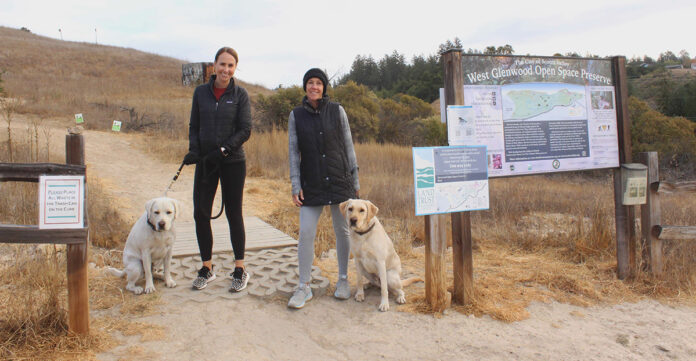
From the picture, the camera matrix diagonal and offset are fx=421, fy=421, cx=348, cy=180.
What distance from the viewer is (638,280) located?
14.2 ft

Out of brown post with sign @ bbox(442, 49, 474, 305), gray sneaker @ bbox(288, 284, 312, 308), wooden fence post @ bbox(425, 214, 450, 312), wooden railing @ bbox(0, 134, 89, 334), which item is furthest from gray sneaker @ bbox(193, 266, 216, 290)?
brown post with sign @ bbox(442, 49, 474, 305)

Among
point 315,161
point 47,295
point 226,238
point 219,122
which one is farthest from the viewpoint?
point 226,238

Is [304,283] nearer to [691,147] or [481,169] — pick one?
[481,169]

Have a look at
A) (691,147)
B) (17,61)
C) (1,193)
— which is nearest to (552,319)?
(1,193)

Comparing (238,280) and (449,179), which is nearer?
(449,179)

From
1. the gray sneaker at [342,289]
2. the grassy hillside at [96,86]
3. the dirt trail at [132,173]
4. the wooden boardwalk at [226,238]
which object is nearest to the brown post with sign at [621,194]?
the gray sneaker at [342,289]

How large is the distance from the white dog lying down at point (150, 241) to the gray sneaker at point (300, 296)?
1.24 metres

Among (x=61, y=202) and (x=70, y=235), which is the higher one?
(x=61, y=202)

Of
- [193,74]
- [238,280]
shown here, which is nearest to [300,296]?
[238,280]

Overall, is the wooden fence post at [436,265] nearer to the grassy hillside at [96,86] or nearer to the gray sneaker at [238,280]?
the gray sneaker at [238,280]

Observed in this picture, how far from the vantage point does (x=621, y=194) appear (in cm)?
441

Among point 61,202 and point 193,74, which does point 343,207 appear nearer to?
point 61,202

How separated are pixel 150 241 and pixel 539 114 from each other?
3.80 metres

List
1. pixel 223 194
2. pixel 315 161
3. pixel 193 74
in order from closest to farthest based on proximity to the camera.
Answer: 1. pixel 315 161
2. pixel 223 194
3. pixel 193 74
